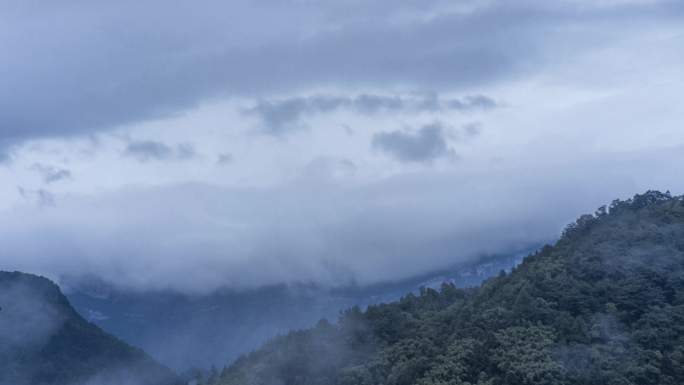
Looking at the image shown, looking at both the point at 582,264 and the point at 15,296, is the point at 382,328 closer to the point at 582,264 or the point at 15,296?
the point at 582,264

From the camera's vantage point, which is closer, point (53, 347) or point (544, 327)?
point (544, 327)

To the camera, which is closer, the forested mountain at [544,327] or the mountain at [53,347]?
the forested mountain at [544,327]

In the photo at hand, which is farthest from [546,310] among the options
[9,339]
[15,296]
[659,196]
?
[15,296]

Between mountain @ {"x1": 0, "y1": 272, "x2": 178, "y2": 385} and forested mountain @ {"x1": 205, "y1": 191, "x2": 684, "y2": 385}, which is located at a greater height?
mountain @ {"x1": 0, "y1": 272, "x2": 178, "y2": 385}

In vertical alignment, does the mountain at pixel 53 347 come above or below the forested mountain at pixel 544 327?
above

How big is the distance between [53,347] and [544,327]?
259 ft

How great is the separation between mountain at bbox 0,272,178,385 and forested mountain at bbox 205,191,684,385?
39592 millimetres

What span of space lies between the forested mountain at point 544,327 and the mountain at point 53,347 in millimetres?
39592

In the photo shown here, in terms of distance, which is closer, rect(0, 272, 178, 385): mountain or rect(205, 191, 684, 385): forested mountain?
rect(205, 191, 684, 385): forested mountain

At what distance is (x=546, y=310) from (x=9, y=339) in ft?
268

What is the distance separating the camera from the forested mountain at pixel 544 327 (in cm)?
6744

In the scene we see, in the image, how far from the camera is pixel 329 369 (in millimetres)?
82312

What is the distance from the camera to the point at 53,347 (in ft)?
418

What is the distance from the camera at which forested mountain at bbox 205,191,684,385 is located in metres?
67.4
